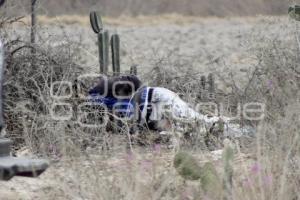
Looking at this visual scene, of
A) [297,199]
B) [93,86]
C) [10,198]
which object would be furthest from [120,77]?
[297,199]

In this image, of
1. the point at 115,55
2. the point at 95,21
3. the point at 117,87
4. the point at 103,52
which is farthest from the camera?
the point at 95,21

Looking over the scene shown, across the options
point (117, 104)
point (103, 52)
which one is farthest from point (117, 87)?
point (103, 52)

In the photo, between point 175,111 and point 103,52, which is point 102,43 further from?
point 175,111

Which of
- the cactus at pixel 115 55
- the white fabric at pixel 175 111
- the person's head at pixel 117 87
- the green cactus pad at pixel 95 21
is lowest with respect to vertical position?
the white fabric at pixel 175 111

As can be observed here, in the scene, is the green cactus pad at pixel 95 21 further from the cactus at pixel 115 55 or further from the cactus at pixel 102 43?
the cactus at pixel 115 55

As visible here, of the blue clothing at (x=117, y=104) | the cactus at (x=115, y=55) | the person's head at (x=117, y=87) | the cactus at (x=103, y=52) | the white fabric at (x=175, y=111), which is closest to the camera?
the white fabric at (x=175, y=111)

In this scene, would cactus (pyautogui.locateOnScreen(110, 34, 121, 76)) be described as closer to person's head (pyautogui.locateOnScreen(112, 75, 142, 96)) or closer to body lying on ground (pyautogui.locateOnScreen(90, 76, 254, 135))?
person's head (pyautogui.locateOnScreen(112, 75, 142, 96))

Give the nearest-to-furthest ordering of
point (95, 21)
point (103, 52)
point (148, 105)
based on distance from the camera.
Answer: point (148, 105), point (103, 52), point (95, 21)

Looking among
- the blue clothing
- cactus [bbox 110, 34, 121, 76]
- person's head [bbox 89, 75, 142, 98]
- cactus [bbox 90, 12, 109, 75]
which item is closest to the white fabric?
the blue clothing

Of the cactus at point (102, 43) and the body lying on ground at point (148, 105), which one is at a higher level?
the cactus at point (102, 43)

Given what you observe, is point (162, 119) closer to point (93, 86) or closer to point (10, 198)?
point (93, 86)

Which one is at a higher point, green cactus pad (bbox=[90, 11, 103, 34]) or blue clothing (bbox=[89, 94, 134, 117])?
green cactus pad (bbox=[90, 11, 103, 34])

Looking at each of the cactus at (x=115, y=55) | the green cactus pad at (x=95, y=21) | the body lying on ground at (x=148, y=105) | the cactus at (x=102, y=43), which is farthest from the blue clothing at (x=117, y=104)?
the green cactus pad at (x=95, y=21)

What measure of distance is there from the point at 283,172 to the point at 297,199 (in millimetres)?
265
